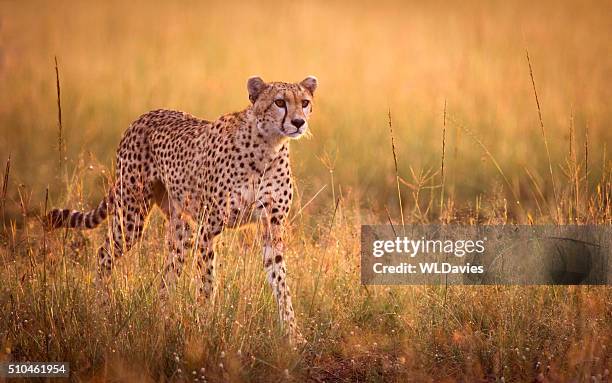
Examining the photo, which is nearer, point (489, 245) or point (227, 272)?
point (227, 272)

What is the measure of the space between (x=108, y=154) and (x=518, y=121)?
11.9 feet

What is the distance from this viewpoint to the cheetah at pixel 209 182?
5.18 m

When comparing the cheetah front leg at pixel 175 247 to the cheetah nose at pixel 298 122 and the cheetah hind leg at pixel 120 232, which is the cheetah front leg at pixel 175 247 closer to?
the cheetah hind leg at pixel 120 232

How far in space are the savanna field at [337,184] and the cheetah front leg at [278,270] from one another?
0.24 ft

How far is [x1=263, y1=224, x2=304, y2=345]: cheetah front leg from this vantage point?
198 inches

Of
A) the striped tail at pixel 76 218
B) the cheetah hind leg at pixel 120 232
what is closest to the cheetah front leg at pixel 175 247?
the cheetah hind leg at pixel 120 232

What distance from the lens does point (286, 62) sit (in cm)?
1206

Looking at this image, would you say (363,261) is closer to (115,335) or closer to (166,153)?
(166,153)

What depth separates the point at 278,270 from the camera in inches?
206

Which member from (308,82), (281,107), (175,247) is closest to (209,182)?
(175,247)

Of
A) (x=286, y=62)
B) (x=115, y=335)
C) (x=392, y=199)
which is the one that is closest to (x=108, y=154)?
(x=392, y=199)

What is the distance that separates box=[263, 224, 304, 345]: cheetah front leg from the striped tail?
0.97 m

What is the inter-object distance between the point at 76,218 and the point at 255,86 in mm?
1155

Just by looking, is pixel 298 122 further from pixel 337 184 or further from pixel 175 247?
pixel 337 184
